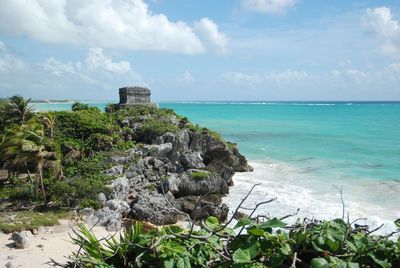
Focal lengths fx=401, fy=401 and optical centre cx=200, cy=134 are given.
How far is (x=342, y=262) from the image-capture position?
106 inches

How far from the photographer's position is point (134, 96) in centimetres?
3033

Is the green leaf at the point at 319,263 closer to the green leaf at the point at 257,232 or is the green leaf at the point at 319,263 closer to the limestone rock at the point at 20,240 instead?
the green leaf at the point at 257,232

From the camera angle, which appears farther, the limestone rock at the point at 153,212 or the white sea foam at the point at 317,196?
the white sea foam at the point at 317,196

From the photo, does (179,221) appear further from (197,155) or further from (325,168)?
(325,168)

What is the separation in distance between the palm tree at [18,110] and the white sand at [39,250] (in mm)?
10850

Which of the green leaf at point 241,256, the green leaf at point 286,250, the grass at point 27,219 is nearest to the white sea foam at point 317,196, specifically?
the grass at point 27,219

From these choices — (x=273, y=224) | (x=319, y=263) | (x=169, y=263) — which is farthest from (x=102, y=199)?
(x=319, y=263)

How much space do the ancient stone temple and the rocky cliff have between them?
297 cm

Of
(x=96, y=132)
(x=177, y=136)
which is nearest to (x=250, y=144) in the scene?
(x=177, y=136)

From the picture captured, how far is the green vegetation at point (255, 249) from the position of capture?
9.38ft

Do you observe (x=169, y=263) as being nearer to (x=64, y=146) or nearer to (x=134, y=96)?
(x=64, y=146)

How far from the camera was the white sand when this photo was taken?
9.80 meters

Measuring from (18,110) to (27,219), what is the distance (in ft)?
33.7

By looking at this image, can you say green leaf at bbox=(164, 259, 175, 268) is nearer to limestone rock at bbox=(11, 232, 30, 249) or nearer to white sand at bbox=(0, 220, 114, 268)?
white sand at bbox=(0, 220, 114, 268)
